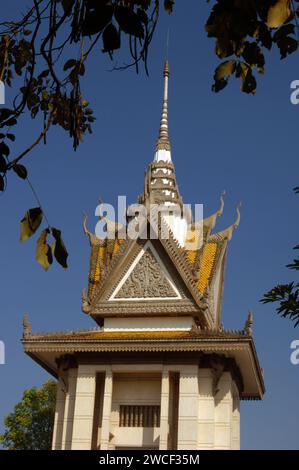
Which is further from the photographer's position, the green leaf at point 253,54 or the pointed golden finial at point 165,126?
the pointed golden finial at point 165,126

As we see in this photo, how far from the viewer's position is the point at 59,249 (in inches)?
130

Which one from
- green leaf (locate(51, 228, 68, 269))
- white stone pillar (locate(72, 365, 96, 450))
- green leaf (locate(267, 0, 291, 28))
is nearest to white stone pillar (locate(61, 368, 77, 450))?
white stone pillar (locate(72, 365, 96, 450))

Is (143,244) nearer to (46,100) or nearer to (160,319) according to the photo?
(160,319)

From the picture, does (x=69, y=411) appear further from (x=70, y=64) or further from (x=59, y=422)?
(x=70, y=64)

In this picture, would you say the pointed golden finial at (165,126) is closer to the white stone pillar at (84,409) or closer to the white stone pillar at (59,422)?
the white stone pillar at (84,409)

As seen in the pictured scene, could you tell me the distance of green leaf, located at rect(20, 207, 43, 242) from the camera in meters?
3.19

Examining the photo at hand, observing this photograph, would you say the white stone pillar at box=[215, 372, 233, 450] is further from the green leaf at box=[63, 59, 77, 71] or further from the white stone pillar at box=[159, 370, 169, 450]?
the green leaf at box=[63, 59, 77, 71]

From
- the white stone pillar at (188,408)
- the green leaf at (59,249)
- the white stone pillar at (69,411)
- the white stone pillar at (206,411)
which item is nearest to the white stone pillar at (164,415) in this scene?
the white stone pillar at (188,408)

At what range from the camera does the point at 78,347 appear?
68.9 feet

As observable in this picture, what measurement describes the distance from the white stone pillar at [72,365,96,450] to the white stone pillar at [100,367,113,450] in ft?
1.45

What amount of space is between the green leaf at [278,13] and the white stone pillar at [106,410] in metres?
17.8

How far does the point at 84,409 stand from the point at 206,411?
3133 mm

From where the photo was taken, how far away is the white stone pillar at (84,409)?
2017cm
